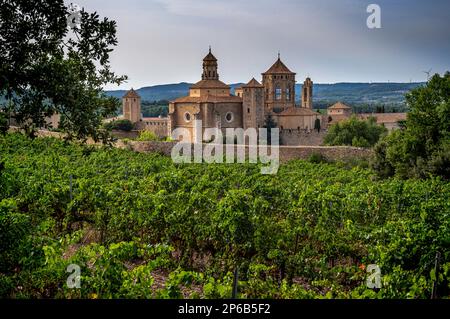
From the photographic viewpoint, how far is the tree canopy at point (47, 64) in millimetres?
7836

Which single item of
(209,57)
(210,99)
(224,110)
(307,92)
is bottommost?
(224,110)

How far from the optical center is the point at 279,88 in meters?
63.3

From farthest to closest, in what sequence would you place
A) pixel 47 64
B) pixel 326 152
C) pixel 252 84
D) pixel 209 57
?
pixel 209 57, pixel 252 84, pixel 326 152, pixel 47 64

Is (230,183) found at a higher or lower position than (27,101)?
lower

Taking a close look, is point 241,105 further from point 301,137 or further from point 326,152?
point 326,152

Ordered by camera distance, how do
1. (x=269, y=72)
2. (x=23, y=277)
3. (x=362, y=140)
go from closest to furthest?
(x=23, y=277) → (x=362, y=140) → (x=269, y=72)

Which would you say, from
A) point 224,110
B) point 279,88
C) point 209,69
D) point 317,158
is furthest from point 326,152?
point 279,88

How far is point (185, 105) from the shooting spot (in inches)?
2135

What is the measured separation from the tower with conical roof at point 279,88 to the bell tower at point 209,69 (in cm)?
551

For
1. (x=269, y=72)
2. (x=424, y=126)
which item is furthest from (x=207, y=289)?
(x=269, y=72)

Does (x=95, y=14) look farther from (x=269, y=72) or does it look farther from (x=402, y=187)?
(x=269, y=72)

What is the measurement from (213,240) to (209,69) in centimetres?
5024

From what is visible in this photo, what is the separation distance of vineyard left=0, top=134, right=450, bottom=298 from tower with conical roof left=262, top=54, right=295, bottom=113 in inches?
1781

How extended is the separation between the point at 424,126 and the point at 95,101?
20.0 metres
